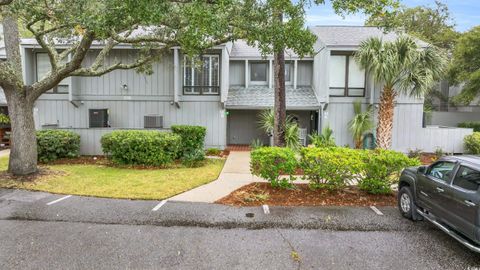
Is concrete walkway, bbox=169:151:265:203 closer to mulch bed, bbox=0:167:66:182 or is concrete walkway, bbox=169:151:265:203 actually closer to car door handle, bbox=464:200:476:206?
mulch bed, bbox=0:167:66:182

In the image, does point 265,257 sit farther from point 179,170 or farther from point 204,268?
point 179,170

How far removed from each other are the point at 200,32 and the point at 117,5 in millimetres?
1754

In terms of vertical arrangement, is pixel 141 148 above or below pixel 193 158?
above

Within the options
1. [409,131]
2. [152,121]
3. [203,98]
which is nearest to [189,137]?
[203,98]

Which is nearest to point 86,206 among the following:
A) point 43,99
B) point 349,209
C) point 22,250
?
point 22,250

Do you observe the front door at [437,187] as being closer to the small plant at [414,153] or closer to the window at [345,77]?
the small plant at [414,153]

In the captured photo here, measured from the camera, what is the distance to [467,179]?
4922 millimetres

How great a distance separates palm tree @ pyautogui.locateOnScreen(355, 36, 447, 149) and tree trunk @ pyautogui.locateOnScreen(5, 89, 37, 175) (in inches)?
473

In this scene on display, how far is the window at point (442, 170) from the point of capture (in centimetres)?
540

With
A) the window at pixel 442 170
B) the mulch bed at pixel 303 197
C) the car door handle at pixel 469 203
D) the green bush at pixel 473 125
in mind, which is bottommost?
the mulch bed at pixel 303 197

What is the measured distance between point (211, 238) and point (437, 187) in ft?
13.0

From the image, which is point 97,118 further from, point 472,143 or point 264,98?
point 472,143

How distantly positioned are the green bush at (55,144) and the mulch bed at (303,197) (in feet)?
25.1

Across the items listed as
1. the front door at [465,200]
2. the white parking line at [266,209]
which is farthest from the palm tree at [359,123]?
the front door at [465,200]
